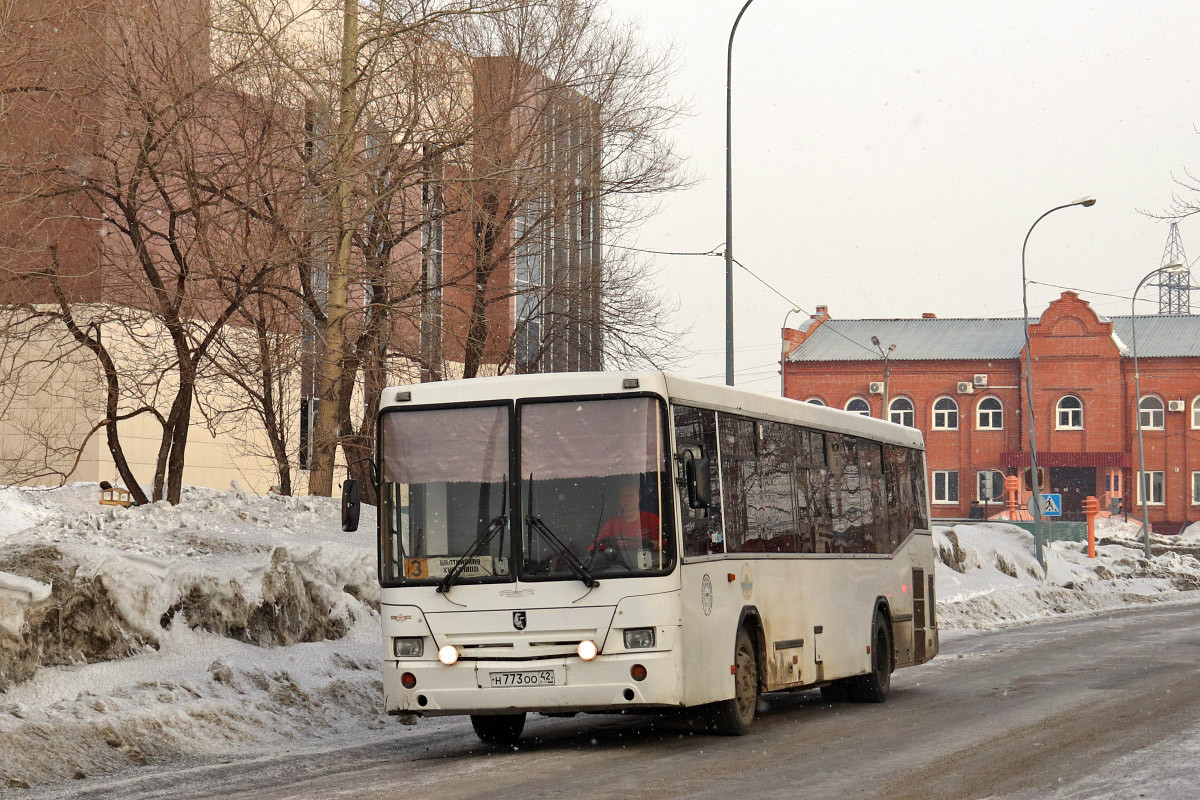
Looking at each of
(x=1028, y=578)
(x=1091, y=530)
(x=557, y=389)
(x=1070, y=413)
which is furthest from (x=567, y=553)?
(x=1070, y=413)

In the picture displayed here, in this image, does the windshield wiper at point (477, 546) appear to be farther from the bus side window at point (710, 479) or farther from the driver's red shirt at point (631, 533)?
the bus side window at point (710, 479)

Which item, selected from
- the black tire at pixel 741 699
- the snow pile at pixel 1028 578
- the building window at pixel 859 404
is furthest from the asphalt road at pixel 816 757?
the building window at pixel 859 404

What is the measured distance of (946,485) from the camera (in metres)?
81.8

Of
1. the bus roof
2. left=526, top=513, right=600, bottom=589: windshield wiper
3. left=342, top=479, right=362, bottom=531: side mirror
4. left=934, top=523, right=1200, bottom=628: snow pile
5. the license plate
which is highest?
the bus roof

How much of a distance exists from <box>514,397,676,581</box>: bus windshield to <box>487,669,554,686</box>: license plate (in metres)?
0.71

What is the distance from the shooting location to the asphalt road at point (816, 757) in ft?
31.8

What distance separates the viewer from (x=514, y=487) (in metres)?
11.8

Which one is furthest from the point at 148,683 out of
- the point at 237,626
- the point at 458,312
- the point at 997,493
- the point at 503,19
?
the point at 997,493

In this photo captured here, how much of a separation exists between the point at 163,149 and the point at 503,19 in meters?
8.39

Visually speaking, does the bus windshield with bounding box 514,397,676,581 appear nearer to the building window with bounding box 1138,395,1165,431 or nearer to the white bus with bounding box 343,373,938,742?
the white bus with bounding box 343,373,938,742

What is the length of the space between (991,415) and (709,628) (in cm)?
7154

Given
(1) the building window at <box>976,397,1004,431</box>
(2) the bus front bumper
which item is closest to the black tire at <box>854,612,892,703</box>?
(2) the bus front bumper

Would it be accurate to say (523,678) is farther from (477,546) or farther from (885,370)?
(885,370)

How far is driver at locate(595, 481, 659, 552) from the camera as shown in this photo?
37.9 ft
